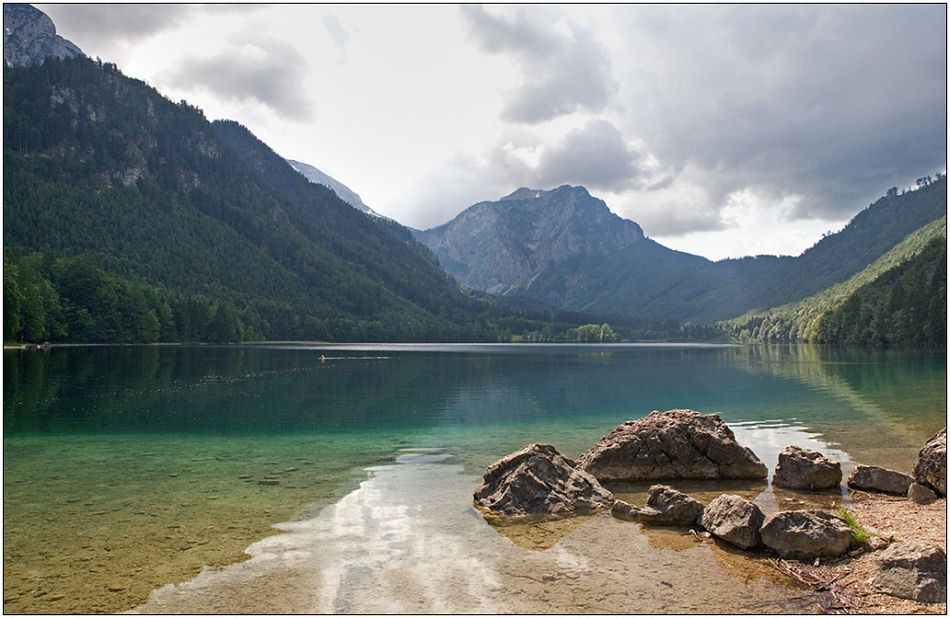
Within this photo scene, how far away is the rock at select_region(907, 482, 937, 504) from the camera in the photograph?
50.7ft

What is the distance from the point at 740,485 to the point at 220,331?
17995 centimetres

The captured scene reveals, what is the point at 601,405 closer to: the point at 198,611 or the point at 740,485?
the point at 740,485

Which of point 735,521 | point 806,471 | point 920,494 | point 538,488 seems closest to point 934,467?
point 920,494

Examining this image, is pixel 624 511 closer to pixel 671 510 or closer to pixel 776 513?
pixel 671 510

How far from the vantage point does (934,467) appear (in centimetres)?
1591

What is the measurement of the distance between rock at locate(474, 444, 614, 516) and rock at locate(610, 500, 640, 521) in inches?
22.3

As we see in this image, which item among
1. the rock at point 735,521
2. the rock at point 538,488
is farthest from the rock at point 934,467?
the rock at point 538,488

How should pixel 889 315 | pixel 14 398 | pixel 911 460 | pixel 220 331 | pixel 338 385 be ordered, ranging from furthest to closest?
pixel 220 331 < pixel 889 315 < pixel 338 385 < pixel 14 398 < pixel 911 460

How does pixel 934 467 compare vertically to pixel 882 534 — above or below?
above

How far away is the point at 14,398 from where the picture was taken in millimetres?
41594

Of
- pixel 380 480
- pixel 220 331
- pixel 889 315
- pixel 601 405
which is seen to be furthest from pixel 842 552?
pixel 220 331

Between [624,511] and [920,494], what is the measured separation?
→ 8.37m

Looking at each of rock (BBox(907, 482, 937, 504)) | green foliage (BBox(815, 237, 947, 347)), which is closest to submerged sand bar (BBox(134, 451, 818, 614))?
rock (BBox(907, 482, 937, 504))

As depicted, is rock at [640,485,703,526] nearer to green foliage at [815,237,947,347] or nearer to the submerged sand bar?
the submerged sand bar
